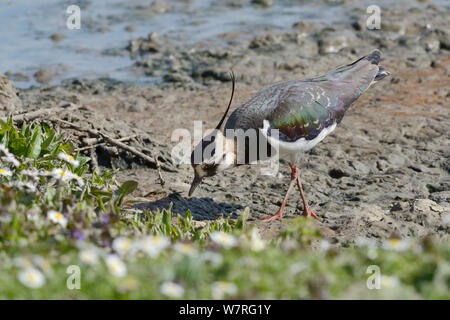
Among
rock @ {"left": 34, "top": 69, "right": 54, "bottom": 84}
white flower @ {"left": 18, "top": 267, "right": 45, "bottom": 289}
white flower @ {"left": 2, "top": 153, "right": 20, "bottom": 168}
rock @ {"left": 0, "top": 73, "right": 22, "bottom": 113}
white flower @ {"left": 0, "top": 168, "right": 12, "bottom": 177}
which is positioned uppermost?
rock @ {"left": 34, "top": 69, "right": 54, "bottom": 84}

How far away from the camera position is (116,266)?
10.5 feet

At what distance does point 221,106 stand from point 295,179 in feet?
8.81

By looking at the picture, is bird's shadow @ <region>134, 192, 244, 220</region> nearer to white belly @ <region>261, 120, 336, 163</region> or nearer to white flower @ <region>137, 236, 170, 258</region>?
white belly @ <region>261, 120, 336, 163</region>

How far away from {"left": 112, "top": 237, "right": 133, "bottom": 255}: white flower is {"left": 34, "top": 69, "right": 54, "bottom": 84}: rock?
276 inches

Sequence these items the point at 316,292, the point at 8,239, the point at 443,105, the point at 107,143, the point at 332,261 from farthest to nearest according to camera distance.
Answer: the point at 443,105, the point at 107,143, the point at 8,239, the point at 332,261, the point at 316,292

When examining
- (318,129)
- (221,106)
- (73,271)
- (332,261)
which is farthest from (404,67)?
(73,271)

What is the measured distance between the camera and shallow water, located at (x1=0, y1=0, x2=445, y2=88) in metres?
10.7

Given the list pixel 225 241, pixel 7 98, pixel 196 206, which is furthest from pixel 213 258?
pixel 7 98

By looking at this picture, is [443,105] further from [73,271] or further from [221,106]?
[73,271]

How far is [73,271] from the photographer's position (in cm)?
329

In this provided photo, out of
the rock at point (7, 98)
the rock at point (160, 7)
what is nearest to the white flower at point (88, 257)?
the rock at point (7, 98)

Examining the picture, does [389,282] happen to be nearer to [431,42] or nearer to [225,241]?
[225,241]

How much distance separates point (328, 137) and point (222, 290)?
484cm

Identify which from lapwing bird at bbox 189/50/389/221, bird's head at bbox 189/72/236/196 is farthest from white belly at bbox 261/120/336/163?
bird's head at bbox 189/72/236/196
